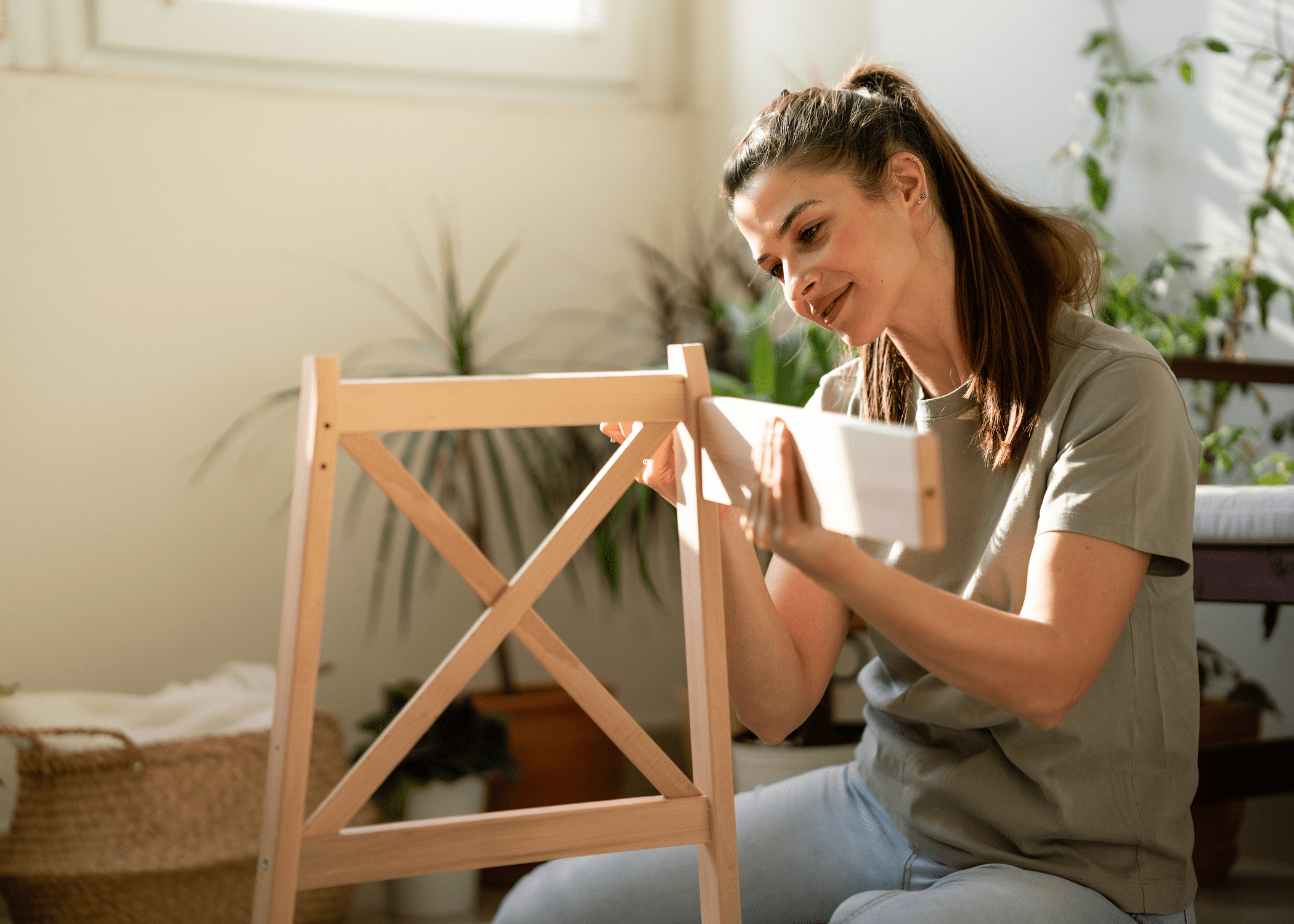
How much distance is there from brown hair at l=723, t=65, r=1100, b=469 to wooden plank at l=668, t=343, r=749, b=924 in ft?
0.81

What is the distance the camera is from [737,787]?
2006 millimetres

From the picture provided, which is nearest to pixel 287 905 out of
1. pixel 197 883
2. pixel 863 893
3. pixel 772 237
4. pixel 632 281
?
pixel 863 893

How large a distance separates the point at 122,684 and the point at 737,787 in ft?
4.07

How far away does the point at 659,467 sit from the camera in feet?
3.56

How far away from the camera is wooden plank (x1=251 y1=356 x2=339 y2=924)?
0.90m

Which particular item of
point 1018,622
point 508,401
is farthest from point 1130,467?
point 508,401

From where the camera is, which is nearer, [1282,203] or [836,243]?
[836,243]

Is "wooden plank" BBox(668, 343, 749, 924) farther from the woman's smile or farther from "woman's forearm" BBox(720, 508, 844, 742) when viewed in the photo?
the woman's smile

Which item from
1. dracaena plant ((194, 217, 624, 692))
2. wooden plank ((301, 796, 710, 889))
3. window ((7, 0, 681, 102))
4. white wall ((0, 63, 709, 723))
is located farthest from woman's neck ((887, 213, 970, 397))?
window ((7, 0, 681, 102))

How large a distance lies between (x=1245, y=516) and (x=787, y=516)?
0.69 metres

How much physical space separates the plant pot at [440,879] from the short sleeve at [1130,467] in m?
1.40

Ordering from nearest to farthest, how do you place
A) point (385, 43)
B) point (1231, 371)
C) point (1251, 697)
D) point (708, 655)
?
point (708, 655)
point (1231, 371)
point (1251, 697)
point (385, 43)

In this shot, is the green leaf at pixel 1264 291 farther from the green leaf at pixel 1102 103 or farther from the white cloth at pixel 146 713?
the white cloth at pixel 146 713

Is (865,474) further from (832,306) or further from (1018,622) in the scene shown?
(832,306)
